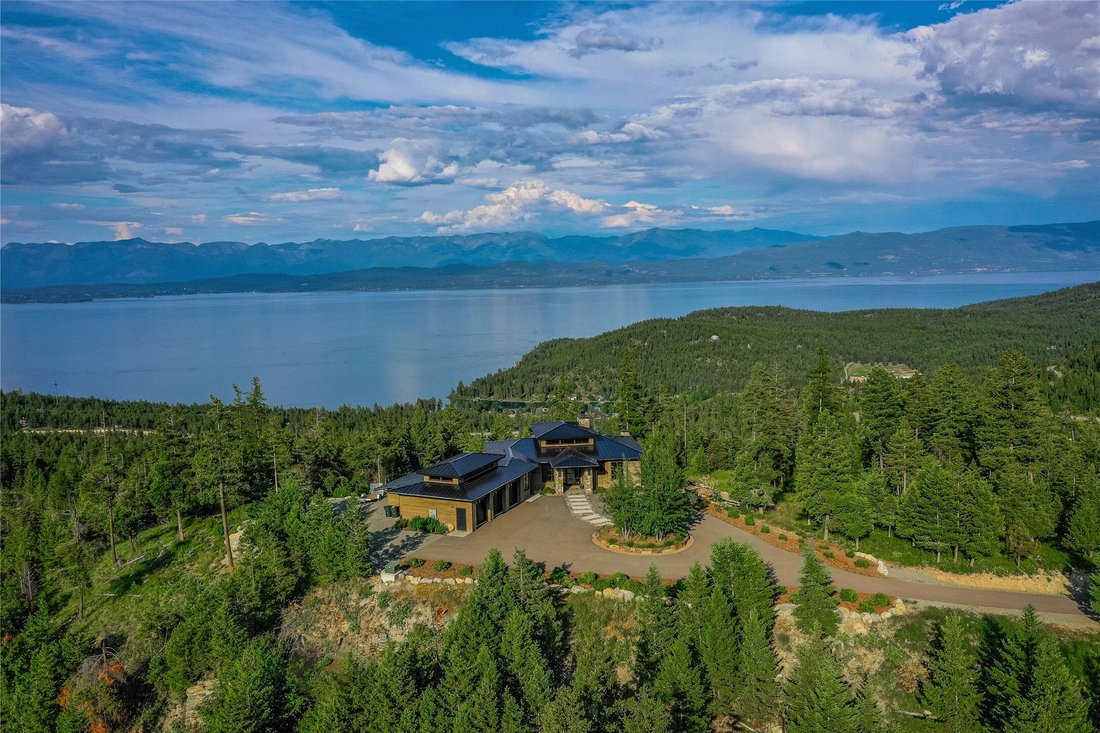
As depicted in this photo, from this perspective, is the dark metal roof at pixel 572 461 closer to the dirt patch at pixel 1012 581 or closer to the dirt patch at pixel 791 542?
the dirt patch at pixel 791 542

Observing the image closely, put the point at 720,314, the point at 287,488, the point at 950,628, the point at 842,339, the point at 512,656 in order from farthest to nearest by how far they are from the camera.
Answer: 1. the point at 720,314
2. the point at 842,339
3. the point at 287,488
4. the point at 512,656
5. the point at 950,628

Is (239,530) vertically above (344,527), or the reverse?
(344,527)

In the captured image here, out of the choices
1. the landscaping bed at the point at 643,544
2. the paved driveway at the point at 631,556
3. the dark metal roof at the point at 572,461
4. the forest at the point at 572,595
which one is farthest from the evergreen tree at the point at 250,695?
the dark metal roof at the point at 572,461

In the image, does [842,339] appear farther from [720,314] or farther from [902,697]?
[902,697]

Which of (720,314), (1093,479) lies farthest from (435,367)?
(1093,479)

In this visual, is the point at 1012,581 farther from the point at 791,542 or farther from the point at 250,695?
the point at 250,695

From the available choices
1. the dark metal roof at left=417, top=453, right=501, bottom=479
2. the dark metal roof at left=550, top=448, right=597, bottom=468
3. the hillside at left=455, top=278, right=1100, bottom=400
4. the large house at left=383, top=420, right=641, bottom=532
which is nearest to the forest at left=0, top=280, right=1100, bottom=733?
the large house at left=383, top=420, right=641, bottom=532

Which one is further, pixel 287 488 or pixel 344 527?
pixel 287 488
